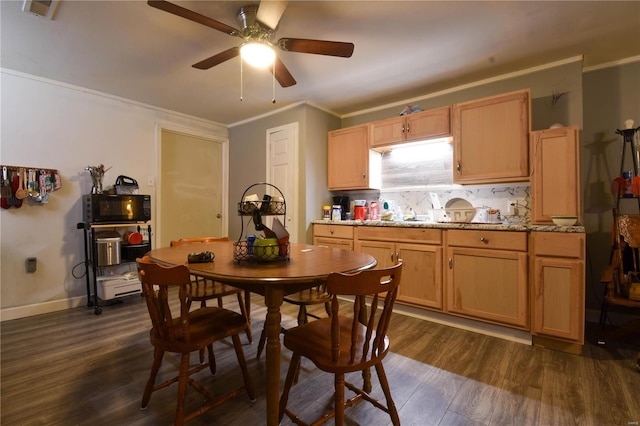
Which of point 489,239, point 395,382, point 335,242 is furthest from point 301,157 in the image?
point 395,382

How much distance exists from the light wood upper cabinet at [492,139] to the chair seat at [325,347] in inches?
78.2

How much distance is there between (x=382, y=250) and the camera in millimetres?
2980

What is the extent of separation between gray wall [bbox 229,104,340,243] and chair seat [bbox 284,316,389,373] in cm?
217

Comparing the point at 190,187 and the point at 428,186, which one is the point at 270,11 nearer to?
the point at 428,186

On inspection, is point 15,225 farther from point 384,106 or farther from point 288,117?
point 384,106

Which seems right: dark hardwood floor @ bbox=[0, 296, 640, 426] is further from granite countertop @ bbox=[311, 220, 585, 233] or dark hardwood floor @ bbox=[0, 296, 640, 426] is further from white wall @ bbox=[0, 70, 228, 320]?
granite countertop @ bbox=[311, 220, 585, 233]

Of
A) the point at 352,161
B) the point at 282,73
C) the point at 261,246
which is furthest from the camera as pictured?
the point at 352,161

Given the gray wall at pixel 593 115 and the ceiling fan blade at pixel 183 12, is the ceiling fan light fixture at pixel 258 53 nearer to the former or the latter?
the ceiling fan blade at pixel 183 12

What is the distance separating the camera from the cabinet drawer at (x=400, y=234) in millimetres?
2672

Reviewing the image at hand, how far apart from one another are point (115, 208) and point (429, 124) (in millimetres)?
3374

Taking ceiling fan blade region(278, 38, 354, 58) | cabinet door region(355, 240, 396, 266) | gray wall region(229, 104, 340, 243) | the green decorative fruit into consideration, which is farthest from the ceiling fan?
cabinet door region(355, 240, 396, 266)

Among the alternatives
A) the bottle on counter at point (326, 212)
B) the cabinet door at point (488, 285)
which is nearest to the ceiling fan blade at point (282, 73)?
the bottle on counter at point (326, 212)

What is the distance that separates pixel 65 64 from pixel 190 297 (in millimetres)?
2510

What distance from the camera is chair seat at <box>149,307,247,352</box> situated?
1.31 metres
